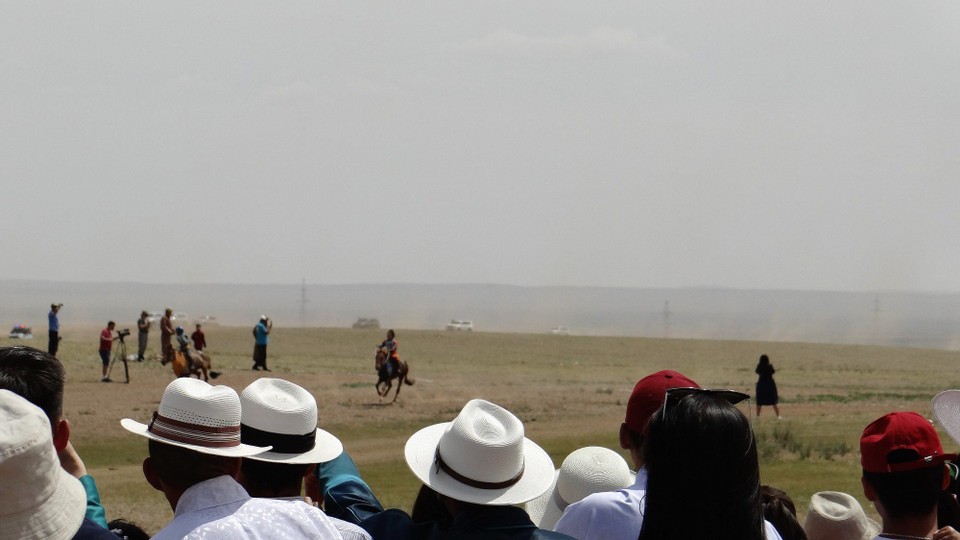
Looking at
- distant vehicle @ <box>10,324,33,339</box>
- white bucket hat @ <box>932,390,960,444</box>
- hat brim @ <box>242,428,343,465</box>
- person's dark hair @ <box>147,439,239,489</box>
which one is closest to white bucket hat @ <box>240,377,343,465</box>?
hat brim @ <box>242,428,343,465</box>

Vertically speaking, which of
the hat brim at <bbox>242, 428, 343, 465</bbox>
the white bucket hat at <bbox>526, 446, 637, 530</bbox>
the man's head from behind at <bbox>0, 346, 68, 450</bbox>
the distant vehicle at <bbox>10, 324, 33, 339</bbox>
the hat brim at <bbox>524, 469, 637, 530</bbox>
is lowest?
the distant vehicle at <bbox>10, 324, 33, 339</bbox>

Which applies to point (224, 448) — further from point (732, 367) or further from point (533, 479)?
point (732, 367)

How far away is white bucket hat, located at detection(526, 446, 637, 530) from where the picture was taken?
5.40 m

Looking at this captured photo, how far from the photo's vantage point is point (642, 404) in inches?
171

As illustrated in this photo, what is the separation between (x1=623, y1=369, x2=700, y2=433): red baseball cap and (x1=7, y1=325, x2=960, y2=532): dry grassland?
3.66 ft

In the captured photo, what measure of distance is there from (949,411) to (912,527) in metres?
1.01

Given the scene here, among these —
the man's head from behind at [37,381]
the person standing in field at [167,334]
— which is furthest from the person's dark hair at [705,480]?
the person standing in field at [167,334]

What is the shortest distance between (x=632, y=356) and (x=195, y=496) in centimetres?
5604

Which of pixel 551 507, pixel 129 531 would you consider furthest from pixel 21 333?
pixel 129 531

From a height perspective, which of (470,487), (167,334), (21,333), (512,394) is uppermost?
(470,487)

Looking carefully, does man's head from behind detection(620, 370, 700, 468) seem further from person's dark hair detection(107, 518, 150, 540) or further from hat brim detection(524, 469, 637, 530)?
person's dark hair detection(107, 518, 150, 540)

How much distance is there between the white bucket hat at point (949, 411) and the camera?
479cm

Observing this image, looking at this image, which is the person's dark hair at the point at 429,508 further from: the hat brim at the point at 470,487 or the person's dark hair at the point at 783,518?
the person's dark hair at the point at 783,518

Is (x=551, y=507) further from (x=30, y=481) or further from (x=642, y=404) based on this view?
(x=30, y=481)
